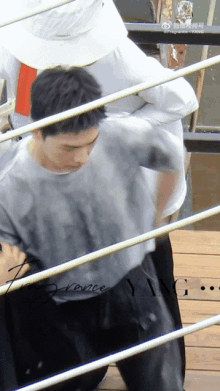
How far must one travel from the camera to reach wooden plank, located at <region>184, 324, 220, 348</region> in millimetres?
1675

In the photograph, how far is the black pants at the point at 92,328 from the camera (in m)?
1.17

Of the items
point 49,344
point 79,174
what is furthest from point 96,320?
point 79,174

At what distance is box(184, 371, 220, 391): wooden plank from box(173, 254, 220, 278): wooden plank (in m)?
0.36

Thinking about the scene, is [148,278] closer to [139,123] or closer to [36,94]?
[139,123]

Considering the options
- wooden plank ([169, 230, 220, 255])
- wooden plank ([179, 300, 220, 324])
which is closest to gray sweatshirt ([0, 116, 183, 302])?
wooden plank ([179, 300, 220, 324])

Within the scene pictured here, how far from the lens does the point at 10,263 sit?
107cm

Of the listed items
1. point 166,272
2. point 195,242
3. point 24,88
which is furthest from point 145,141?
point 195,242

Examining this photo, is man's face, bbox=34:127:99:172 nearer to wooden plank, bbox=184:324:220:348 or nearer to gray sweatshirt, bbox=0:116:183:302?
gray sweatshirt, bbox=0:116:183:302

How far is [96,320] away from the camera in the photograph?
1.21 metres

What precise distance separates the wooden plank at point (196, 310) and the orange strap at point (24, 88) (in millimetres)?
938

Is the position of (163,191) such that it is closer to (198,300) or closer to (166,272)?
(166,272)

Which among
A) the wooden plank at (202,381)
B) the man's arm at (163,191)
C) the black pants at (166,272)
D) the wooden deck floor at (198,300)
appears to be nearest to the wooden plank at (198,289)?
the wooden deck floor at (198,300)

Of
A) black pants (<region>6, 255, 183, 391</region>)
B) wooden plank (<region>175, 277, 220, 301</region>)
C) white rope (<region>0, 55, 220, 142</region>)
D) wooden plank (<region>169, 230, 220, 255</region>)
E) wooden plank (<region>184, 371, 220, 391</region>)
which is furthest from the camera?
wooden plank (<region>169, 230, 220, 255</region>)

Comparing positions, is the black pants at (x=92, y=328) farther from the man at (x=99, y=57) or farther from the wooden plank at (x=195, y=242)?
the wooden plank at (x=195, y=242)
